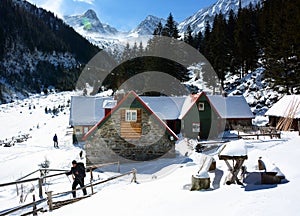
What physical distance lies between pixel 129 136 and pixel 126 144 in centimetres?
70

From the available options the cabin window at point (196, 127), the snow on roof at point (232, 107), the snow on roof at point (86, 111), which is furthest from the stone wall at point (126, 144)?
the snow on roof at point (232, 107)

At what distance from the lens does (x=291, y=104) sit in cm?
2609

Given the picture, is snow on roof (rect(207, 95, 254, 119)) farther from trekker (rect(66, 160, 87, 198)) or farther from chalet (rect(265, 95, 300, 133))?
trekker (rect(66, 160, 87, 198))

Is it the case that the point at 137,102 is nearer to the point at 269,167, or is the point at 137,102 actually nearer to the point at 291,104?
the point at 269,167

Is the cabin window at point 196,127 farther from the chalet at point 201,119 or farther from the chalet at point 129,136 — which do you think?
the chalet at point 129,136

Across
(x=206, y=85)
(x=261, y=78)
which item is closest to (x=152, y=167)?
(x=261, y=78)

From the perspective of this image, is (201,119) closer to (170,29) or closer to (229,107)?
(229,107)

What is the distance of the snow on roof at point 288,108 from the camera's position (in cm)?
2494

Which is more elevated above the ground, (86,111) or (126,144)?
(86,111)

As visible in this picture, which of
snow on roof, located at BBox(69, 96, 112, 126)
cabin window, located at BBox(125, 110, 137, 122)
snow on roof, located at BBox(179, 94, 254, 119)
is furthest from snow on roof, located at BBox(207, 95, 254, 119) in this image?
cabin window, located at BBox(125, 110, 137, 122)

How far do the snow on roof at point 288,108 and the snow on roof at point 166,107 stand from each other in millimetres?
11421

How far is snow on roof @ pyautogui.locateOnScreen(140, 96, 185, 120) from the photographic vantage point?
31.7 m

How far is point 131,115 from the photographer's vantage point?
63.9 feet

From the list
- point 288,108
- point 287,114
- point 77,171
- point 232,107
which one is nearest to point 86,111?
point 232,107
